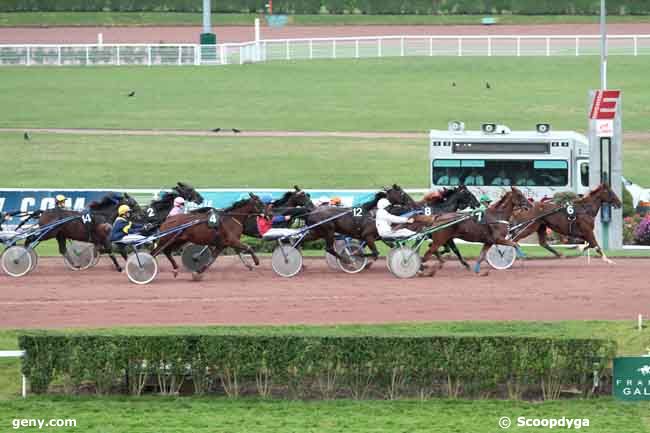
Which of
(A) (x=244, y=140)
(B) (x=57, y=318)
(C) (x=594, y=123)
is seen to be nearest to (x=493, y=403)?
(B) (x=57, y=318)

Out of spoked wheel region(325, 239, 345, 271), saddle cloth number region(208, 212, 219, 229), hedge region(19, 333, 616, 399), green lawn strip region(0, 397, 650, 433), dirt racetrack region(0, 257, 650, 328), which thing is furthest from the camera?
spoked wheel region(325, 239, 345, 271)

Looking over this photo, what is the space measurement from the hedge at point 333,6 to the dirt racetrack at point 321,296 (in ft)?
137

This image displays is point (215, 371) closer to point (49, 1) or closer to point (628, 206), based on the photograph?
point (628, 206)

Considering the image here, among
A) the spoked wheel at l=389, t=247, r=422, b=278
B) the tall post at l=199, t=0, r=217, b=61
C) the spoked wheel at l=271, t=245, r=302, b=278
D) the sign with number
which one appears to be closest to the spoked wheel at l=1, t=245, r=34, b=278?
the spoked wheel at l=271, t=245, r=302, b=278

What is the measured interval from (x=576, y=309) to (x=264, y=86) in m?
29.7

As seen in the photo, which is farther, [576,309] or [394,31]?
[394,31]

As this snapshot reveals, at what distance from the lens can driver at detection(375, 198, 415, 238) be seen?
21.0m

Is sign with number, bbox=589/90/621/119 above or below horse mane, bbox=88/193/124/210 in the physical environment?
above

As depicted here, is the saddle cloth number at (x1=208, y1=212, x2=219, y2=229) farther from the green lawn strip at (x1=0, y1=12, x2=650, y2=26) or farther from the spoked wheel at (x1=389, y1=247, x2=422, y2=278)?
the green lawn strip at (x1=0, y1=12, x2=650, y2=26)

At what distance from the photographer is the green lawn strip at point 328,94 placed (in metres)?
42.2

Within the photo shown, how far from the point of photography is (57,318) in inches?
724

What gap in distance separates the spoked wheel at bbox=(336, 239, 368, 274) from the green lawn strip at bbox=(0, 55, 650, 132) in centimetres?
1536

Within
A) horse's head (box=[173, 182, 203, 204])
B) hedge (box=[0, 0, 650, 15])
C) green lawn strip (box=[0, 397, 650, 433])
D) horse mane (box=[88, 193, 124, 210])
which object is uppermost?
hedge (box=[0, 0, 650, 15])

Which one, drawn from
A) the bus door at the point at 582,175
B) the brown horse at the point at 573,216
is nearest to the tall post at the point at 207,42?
the bus door at the point at 582,175
